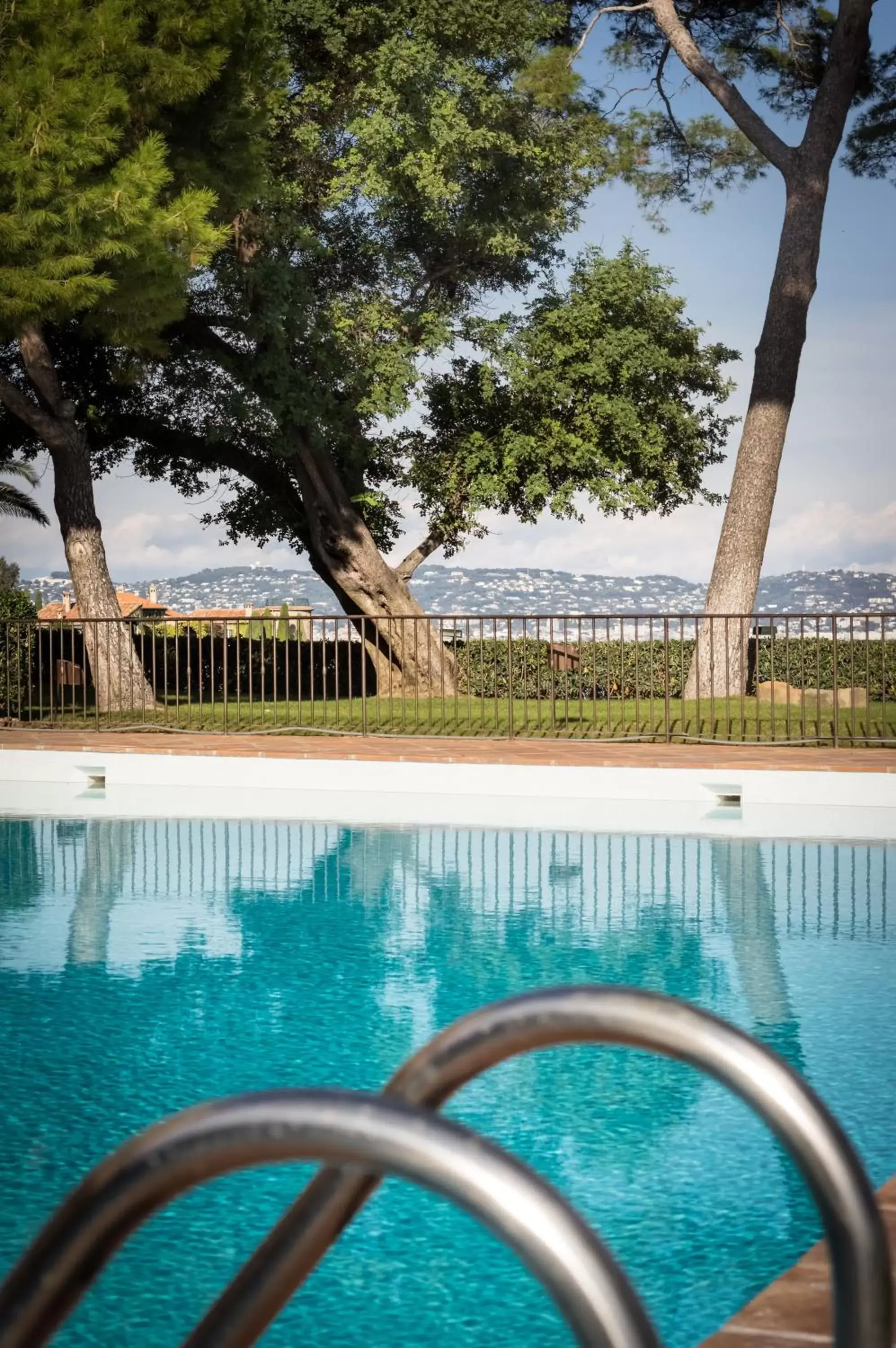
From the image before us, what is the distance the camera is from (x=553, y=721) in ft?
48.4

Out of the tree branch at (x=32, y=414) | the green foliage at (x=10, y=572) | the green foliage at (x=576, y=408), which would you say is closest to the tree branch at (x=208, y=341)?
the tree branch at (x=32, y=414)

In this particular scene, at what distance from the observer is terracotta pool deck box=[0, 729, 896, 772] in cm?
1239

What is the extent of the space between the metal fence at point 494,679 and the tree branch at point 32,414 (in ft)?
8.36

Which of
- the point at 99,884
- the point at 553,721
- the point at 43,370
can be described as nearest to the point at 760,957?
the point at 99,884

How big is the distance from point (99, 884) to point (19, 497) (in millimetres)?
30454

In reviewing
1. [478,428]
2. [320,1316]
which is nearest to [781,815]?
[320,1316]

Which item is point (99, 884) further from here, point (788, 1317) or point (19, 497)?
point (19, 497)

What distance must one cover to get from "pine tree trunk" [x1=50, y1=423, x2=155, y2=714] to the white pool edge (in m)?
4.96

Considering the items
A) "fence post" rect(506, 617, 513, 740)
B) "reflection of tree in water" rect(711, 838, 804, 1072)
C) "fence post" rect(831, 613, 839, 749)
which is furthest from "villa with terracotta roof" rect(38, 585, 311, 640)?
"reflection of tree in water" rect(711, 838, 804, 1072)

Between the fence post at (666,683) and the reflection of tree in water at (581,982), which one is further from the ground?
the fence post at (666,683)

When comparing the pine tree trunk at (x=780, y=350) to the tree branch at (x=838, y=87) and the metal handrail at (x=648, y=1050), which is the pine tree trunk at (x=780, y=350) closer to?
the tree branch at (x=838, y=87)

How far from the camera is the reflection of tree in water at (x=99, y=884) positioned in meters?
7.73

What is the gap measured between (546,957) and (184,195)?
40.9 ft

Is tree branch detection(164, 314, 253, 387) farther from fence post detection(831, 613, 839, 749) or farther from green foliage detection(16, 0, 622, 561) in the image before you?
fence post detection(831, 613, 839, 749)
